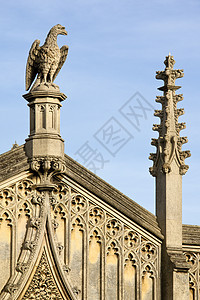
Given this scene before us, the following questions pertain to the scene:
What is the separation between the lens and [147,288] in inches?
1091

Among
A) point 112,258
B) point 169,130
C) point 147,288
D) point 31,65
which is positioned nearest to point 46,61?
point 31,65

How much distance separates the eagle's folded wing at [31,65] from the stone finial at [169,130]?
3.14 meters

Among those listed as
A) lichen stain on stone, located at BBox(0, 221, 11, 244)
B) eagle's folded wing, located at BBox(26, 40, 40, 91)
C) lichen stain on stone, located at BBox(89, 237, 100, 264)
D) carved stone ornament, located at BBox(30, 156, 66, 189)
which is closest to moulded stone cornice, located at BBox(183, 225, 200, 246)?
lichen stain on stone, located at BBox(89, 237, 100, 264)

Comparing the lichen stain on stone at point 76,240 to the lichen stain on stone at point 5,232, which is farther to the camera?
the lichen stain on stone at point 76,240

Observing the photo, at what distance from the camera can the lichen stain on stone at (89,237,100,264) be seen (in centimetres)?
2712

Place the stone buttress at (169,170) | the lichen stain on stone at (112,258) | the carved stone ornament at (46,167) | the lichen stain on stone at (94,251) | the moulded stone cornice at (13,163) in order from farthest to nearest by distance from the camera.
→ the stone buttress at (169,170) < the lichen stain on stone at (112,258) < the lichen stain on stone at (94,251) < the carved stone ornament at (46,167) < the moulded stone cornice at (13,163)

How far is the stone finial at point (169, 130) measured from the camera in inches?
1112

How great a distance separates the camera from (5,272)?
26.2 metres

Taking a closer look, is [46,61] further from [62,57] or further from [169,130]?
[169,130]

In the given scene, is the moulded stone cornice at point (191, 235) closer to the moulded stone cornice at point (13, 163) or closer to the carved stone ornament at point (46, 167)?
the carved stone ornament at point (46, 167)

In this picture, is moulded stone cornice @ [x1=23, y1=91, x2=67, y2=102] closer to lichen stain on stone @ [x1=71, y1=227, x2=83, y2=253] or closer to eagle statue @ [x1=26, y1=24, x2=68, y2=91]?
eagle statue @ [x1=26, y1=24, x2=68, y2=91]

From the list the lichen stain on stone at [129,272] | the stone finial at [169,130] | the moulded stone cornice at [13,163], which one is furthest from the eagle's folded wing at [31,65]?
the lichen stain on stone at [129,272]

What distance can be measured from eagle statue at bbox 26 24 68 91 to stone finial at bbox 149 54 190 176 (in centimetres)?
269

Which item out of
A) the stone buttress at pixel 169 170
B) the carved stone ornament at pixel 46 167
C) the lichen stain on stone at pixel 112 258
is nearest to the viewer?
the carved stone ornament at pixel 46 167
